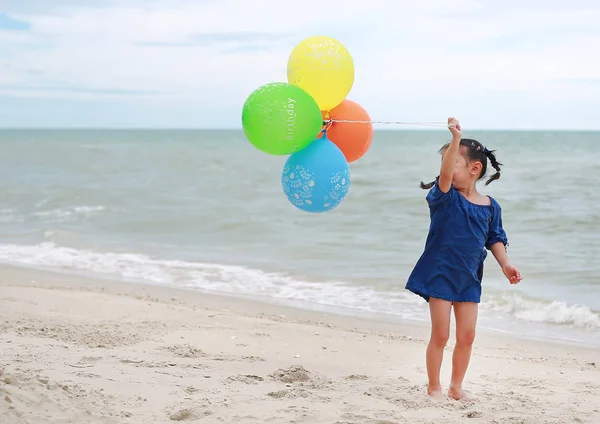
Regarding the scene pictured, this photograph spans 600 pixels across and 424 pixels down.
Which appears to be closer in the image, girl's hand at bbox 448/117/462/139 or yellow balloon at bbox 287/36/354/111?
girl's hand at bbox 448/117/462/139

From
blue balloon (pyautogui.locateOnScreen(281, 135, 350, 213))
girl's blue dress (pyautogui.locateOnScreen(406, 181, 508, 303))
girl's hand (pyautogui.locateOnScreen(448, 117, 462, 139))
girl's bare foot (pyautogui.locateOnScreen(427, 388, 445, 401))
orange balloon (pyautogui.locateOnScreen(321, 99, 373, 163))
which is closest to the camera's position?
girl's hand (pyautogui.locateOnScreen(448, 117, 462, 139))

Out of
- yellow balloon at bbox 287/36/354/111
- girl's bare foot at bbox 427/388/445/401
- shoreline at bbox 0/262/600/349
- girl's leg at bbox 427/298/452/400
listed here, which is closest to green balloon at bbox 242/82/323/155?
yellow balloon at bbox 287/36/354/111

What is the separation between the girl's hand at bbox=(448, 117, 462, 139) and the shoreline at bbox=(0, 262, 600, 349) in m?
Result: 3.09

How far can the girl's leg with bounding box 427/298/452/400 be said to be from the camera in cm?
391

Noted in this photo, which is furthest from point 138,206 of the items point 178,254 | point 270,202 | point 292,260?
point 292,260

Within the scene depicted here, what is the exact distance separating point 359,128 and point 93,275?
5046 mm

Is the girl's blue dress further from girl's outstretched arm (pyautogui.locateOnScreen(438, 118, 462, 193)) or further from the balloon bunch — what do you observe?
the balloon bunch

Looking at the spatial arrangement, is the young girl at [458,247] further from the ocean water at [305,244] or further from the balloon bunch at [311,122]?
the ocean water at [305,244]

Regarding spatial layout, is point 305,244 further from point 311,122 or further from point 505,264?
point 505,264

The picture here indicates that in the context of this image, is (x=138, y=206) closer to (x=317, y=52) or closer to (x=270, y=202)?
(x=270, y=202)

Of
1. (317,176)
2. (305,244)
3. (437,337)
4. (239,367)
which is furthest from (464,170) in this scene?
(305,244)

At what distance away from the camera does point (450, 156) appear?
3.72 m

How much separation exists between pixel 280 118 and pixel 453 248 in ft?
3.85

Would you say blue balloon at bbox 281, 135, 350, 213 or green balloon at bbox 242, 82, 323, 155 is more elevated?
green balloon at bbox 242, 82, 323, 155
